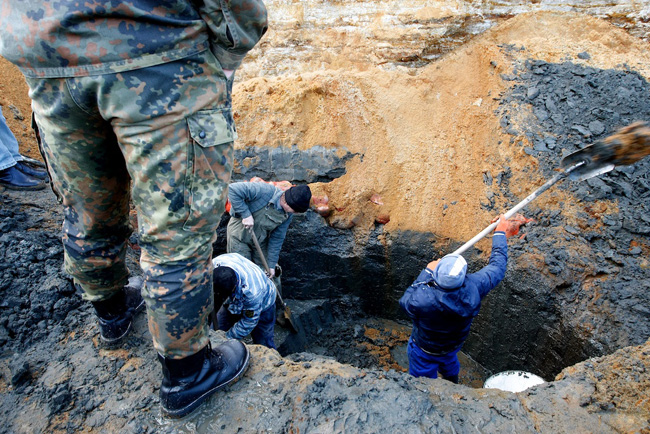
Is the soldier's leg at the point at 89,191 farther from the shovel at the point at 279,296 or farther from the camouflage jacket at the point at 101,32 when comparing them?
the shovel at the point at 279,296

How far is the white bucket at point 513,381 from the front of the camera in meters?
3.16

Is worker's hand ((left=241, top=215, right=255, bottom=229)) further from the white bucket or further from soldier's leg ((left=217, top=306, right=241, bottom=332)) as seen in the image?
the white bucket

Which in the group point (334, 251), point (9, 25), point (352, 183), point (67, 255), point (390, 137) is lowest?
point (334, 251)

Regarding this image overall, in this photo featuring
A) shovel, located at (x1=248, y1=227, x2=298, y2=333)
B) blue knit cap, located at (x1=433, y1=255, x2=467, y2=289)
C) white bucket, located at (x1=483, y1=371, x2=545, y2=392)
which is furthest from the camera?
shovel, located at (x1=248, y1=227, x2=298, y2=333)

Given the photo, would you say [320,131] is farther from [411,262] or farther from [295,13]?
[411,262]

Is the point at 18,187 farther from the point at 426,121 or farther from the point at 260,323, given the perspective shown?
the point at 426,121

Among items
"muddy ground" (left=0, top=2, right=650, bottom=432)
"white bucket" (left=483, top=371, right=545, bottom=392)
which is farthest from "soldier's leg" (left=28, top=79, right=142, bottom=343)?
"white bucket" (left=483, top=371, right=545, bottom=392)

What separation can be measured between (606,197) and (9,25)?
14.1 ft

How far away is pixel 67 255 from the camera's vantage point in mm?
1758

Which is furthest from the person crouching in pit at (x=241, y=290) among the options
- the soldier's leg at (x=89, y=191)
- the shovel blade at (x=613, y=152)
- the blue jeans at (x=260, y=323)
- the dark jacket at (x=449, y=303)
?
the shovel blade at (x=613, y=152)

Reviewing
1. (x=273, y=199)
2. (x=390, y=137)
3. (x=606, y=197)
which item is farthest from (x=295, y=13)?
(x=606, y=197)

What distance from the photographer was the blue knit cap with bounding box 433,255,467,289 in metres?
2.79

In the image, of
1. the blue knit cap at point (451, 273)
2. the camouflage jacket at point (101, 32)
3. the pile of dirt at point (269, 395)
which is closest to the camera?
the camouflage jacket at point (101, 32)

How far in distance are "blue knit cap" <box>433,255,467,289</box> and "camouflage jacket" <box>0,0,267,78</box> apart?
216cm
